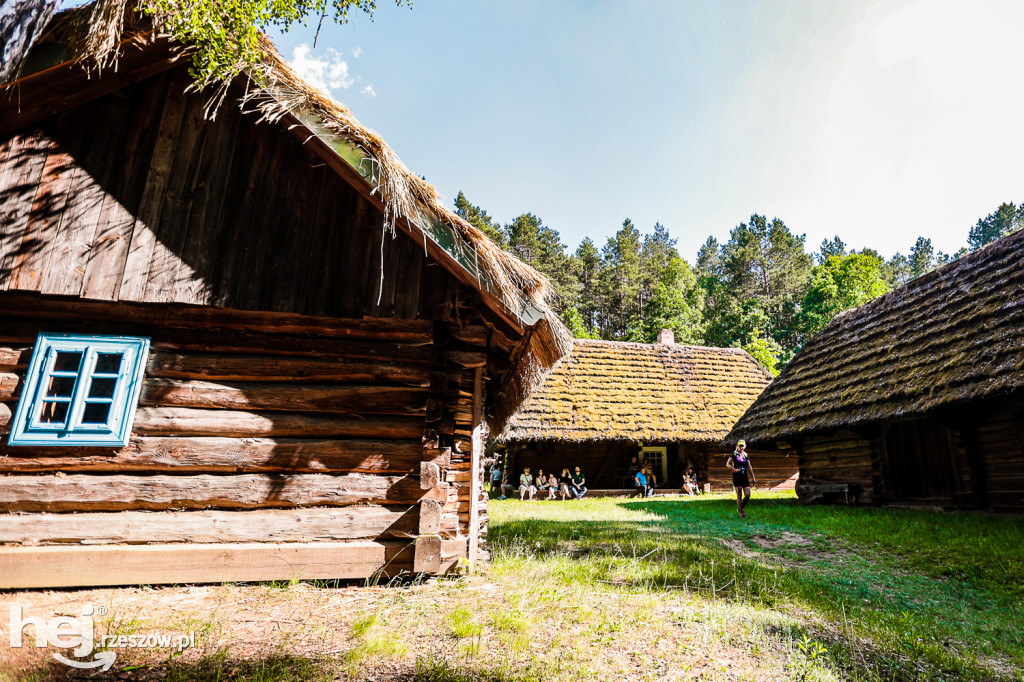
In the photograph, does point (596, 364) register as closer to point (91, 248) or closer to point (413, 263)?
point (413, 263)

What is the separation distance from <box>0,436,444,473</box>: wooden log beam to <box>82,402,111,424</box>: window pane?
43 centimetres

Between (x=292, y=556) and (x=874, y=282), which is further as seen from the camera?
(x=874, y=282)

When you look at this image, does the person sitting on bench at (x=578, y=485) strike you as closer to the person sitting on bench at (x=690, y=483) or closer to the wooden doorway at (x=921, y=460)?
the person sitting on bench at (x=690, y=483)

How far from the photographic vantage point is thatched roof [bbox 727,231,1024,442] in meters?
8.27

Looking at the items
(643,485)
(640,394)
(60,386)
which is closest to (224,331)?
(60,386)

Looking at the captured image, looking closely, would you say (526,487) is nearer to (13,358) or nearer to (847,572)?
(847,572)

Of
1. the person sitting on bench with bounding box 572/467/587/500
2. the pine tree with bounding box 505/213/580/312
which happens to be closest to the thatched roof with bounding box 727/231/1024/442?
the person sitting on bench with bounding box 572/467/587/500

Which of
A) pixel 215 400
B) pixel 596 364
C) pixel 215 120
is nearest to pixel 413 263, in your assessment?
pixel 215 400

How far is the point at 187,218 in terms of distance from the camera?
4.96 meters

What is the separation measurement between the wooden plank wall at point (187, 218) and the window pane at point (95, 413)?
1.15 metres

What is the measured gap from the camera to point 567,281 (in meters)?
45.2

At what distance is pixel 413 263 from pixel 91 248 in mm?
3008

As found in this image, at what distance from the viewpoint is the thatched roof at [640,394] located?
56.5ft

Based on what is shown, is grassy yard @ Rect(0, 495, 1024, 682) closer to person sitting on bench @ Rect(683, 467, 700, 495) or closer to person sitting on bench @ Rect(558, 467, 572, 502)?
person sitting on bench @ Rect(558, 467, 572, 502)
